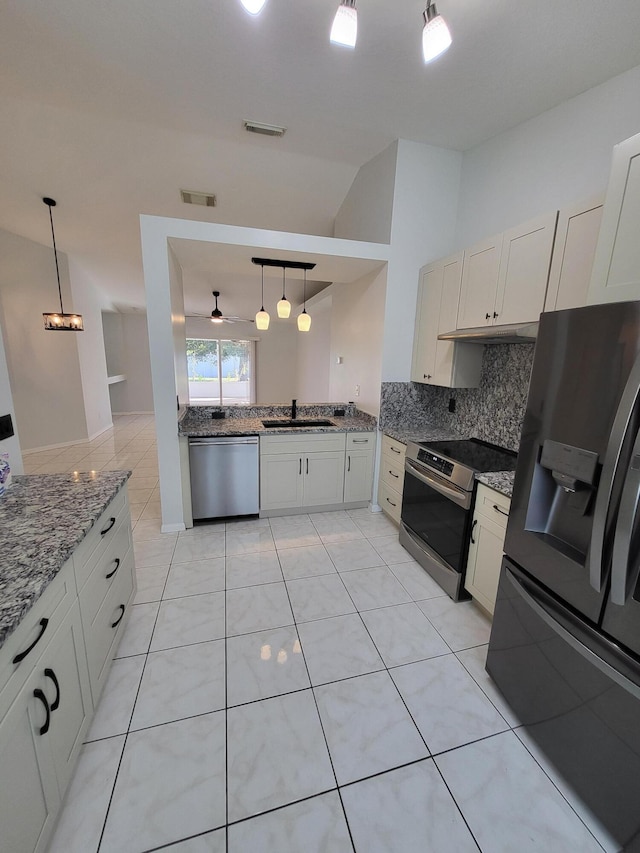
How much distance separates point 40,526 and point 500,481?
2.11m

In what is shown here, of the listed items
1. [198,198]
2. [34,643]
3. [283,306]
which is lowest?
[34,643]

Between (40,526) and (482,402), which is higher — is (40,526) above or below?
below

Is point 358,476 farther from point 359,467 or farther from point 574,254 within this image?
point 574,254

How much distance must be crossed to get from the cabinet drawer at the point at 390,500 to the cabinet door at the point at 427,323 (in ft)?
3.42

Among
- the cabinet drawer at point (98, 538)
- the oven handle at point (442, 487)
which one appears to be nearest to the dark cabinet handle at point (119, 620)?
the cabinet drawer at point (98, 538)

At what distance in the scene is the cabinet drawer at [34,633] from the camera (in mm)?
820

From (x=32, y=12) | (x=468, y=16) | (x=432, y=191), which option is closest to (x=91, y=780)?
(x=32, y=12)

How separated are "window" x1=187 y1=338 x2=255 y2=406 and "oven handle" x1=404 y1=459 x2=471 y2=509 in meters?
6.84

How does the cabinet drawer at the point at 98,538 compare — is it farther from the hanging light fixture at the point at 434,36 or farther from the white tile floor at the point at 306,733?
the hanging light fixture at the point at 434,36

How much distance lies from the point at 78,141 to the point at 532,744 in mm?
4977

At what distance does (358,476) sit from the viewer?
3.29 m

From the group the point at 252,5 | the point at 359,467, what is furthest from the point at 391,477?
the point at 252,5

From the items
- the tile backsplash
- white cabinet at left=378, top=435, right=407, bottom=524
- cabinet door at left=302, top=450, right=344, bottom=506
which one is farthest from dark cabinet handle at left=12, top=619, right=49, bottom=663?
the tile backsplash

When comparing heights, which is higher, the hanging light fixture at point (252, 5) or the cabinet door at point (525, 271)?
the hanging light fixture at point (252, 5)
